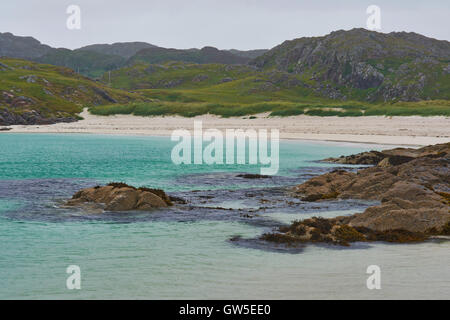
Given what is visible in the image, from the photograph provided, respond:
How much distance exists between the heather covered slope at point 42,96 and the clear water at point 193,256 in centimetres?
9051

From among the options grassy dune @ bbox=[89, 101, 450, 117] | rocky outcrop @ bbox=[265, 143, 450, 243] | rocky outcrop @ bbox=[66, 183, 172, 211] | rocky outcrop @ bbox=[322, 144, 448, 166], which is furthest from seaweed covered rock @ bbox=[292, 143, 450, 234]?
grassy dune @ bbox=[89, 101, 450, 117]

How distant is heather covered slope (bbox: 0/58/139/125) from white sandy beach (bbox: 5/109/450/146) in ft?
22.9

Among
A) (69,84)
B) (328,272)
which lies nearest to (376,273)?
(328,272)

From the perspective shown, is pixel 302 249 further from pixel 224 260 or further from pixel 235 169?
pixel 235 169

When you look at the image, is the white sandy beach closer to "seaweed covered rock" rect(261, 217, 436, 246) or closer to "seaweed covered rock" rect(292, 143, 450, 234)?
"seaweed covered rock" rect(292, 143, 450, 234)

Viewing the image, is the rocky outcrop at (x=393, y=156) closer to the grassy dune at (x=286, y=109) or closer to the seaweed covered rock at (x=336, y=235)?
the seaweed covered rock at (x=336, y=235)

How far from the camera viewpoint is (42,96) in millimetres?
137875

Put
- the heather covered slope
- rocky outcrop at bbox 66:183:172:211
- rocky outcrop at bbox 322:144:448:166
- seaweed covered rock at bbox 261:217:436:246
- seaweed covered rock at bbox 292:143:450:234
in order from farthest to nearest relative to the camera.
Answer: the heather covered slope → rocky outcrop at bbox 322:144:448:166 → rocky outcrop at bbox 66:183:172:211 → seaweed covered rock at bbox 292:143:450:234 → seaweed covered rock at bbox 261:217:436:246

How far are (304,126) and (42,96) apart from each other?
7995 centimetres

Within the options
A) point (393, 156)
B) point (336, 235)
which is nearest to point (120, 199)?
point (336, 235)

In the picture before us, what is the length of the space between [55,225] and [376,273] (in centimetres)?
1194

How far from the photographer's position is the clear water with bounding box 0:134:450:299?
1244 centimetres

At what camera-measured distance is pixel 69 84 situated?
529 ft

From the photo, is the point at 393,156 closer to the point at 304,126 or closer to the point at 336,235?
the point at 336,235
